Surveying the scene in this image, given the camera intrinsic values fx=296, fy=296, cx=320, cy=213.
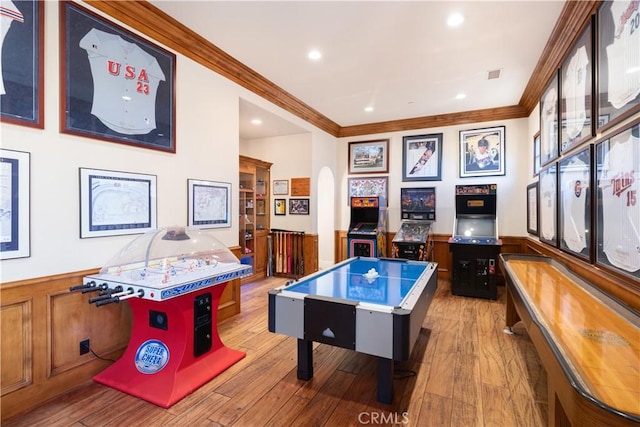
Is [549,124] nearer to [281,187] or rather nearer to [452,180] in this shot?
[452,180]

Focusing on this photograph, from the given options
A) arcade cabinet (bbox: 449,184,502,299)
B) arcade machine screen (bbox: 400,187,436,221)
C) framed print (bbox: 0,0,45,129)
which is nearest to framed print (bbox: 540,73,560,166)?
arcade cabinet (bbox: 449,184,502,299)

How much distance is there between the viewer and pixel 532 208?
4676 mm

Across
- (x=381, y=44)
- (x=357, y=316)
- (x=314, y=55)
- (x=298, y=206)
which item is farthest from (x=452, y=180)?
(x=357, y=316)

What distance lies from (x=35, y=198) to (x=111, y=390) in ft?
5.07

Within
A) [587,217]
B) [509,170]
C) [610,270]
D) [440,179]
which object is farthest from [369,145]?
[610,270]

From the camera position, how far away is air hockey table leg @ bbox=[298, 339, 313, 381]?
2.43 meters

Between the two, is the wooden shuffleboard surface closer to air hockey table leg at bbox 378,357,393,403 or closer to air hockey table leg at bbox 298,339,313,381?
air hockey table leg at bbox 378,357,393,403

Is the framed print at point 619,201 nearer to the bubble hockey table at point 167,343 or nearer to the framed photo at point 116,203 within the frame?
the bubble hockey table at point 167,343

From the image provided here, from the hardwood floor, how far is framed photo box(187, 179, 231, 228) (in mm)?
1338

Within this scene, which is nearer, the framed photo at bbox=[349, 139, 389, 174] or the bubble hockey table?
the bubble hockey table

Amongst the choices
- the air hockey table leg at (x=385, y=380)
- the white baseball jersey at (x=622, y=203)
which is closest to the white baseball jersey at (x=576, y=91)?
the white baseball jersey at (x=622, y=203)

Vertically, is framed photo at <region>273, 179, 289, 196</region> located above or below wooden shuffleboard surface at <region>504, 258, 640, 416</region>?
above

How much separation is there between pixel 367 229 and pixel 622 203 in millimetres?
4151

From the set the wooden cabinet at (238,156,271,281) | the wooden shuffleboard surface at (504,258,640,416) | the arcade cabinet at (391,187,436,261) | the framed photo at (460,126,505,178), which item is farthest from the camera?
the wooden cabinet at (238,156,271,281)
